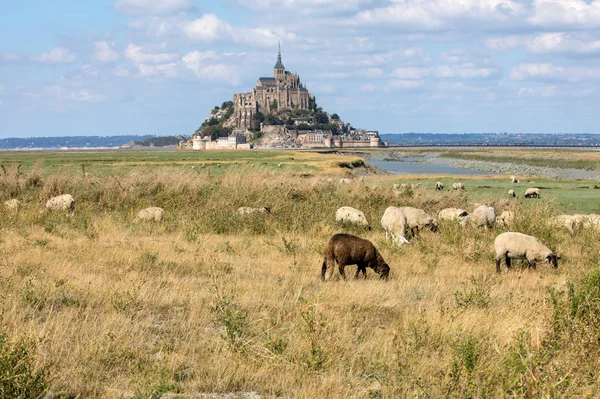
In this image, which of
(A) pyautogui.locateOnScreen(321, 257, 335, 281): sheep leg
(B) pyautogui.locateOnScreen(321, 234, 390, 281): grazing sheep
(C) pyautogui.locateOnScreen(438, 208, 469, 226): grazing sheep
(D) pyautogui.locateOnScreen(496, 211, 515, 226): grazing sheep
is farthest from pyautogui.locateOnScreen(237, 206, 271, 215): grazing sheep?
(A) pyautogui.locateOnScreen(321, 257, 335, 281): sheep leg

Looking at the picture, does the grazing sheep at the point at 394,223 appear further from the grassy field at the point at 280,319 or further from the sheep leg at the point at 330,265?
the sheep leg at the point at 330,265

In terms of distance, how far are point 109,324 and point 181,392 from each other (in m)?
1.76

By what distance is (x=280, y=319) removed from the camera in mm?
7477

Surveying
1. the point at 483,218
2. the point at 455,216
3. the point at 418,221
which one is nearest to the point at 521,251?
the point at 418,221

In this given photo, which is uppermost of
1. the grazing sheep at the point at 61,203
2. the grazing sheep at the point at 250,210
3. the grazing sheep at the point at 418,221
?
the grazing sheep at the point at 61,203

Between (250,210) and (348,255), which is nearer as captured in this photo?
(348,255)

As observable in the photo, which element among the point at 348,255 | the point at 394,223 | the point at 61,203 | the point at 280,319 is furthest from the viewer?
the point at 61,203

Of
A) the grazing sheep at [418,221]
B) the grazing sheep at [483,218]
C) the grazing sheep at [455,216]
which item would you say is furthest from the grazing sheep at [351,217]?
the grazing sheep at [483,218]

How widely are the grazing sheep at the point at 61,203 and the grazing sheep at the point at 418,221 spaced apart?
9.51 m

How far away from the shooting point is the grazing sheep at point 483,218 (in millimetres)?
16906

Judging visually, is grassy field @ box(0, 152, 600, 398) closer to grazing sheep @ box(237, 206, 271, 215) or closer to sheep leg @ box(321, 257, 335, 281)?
sheep leg @ box(321, 257, 335, 281)

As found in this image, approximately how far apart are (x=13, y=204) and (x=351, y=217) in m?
9.27

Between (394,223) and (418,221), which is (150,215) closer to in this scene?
(394,223)

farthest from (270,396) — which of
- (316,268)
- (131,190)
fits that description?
(131,190)
